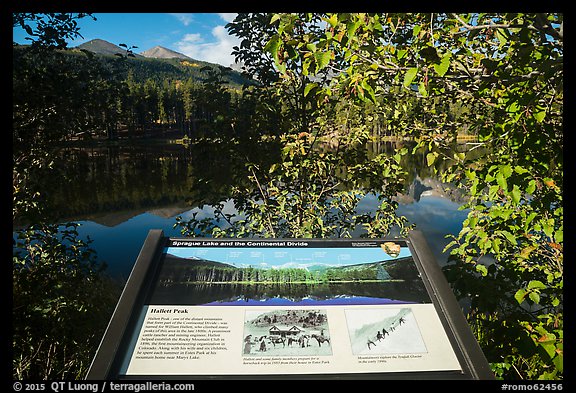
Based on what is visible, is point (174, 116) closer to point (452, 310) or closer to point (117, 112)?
point (117, 112)

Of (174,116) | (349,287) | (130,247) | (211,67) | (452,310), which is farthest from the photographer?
(174,116)

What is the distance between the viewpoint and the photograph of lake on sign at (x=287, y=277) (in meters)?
2.28

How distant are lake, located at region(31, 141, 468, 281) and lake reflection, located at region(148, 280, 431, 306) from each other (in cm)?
211

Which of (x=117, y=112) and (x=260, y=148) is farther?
(x=117, y=112)

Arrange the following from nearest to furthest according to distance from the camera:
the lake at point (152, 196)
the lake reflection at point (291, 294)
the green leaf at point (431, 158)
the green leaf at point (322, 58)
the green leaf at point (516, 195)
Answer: the lake reflection at point (291, 294)
the green leaf at point (322, 58)
the green leaf at point (516, 195)
the green leaf at point (431, 158)
the lake at point (152, 196)

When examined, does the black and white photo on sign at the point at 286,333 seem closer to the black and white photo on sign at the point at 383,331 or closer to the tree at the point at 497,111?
the black and white photo on sign at the point at 383,331

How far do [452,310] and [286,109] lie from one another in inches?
128

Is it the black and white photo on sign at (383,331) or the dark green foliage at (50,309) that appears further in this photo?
the dark green foliage at (50,309)

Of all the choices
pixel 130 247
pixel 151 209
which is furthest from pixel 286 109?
pixel 151 209

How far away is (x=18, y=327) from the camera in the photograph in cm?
399

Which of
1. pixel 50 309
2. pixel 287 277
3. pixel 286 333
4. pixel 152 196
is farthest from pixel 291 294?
pixel 152 196

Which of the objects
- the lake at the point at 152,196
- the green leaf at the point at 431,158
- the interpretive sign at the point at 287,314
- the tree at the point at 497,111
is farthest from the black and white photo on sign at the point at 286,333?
the lake at the point at 152,196

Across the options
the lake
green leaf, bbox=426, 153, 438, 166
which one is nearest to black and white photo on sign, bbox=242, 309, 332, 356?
green leaf, bbox=426, 153, 438, 166

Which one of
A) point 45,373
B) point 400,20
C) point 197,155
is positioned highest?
point 400,20
